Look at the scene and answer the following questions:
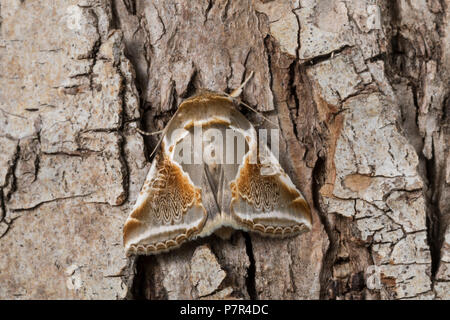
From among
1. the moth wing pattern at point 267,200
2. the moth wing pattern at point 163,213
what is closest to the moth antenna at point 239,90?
the moth wing pattern at point 267,200

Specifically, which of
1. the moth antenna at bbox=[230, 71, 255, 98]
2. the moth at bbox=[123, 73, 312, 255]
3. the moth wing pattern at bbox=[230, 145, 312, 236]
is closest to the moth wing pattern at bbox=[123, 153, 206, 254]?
the moth at bbox=[123, 73, 312, 255]

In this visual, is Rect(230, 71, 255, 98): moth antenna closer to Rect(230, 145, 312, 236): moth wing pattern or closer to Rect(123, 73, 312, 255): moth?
Rect(123, 73, 312, 255): moth

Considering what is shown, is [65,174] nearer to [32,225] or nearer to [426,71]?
[32,225]

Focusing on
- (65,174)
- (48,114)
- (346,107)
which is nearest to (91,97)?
(48,114)

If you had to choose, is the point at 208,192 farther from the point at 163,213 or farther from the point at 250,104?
the point at 250,104

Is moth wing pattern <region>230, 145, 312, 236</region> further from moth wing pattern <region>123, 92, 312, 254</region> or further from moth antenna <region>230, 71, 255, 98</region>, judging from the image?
moth antenna <region>230, 71, 255, 98</region>

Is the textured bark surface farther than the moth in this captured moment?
No

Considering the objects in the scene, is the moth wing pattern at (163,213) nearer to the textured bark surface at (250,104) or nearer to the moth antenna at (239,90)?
the textured bark surface at (250,104)

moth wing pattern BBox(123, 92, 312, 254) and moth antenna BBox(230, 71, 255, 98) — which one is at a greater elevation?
moth antenna BBox(230, 71, 255, 98)
